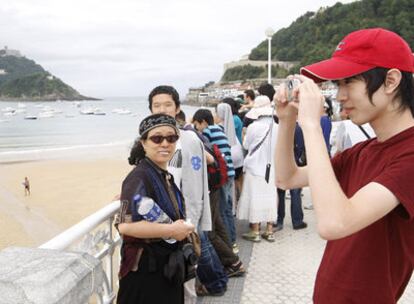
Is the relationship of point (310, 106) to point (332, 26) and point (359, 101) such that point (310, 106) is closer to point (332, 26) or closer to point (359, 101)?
point (359, 101)

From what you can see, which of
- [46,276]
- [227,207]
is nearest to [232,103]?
[227,207]

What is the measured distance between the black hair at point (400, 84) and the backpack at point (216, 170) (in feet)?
8.39

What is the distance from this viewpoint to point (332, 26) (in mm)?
→ 87812

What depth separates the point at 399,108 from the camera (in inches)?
47.2

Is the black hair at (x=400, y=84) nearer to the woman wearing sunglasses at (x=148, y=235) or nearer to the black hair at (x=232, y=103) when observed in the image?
the woman wearing sunglasses at (x=148, y=235)

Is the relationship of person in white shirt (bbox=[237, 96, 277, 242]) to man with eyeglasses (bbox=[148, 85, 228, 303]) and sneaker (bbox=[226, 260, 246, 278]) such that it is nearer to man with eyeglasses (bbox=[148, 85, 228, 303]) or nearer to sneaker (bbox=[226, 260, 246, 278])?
sneaker (bbox=[226, 260, 246, 278])

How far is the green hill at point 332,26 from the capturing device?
77.8 m

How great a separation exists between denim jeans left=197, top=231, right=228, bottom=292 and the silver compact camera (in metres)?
2.21

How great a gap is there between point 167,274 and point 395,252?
1.27m

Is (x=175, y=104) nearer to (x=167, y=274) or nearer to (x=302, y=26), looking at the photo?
(x=167, y=274)

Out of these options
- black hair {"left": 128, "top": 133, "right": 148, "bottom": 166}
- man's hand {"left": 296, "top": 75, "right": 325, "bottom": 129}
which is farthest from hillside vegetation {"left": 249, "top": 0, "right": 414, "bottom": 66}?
man's hand {"left": 296, "top": 75, "right": 325, "bottom": 129}

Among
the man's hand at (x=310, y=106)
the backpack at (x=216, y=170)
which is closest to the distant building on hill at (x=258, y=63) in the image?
the backpack at (x=216, y=170)

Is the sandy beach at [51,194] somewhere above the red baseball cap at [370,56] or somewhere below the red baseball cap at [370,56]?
below

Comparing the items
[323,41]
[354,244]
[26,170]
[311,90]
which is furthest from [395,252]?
[323,41]
